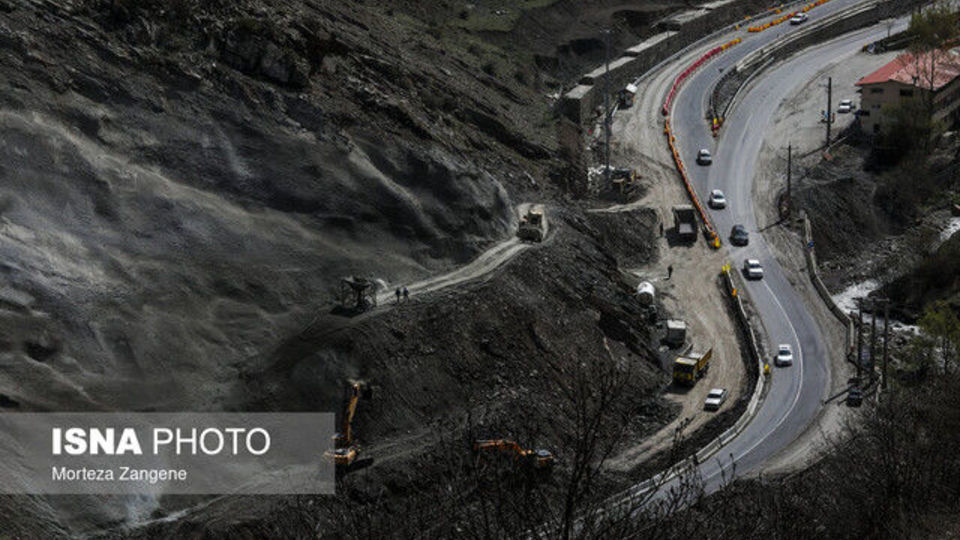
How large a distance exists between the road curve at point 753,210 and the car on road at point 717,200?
23.9 inches

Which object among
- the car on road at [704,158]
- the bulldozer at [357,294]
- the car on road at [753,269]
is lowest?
the bulldozer at [357,294]

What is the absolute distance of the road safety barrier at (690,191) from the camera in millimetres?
95250

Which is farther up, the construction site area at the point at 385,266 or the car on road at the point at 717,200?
the car on road at the point at 717,200

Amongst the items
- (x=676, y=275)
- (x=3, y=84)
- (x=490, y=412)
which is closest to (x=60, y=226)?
(x=3, y=84)

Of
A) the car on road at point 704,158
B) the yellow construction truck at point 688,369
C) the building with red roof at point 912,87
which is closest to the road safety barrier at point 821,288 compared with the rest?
the yellow construction truck at point 688,369

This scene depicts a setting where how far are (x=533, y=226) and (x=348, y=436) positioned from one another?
22218mm

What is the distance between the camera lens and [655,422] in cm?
7106

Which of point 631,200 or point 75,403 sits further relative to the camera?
point 631,200

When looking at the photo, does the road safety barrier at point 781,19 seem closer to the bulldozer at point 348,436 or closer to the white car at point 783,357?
the white car at point 783,357

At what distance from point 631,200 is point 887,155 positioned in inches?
876

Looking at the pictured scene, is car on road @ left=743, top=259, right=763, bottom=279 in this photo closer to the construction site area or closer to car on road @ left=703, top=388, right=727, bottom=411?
the construction site area

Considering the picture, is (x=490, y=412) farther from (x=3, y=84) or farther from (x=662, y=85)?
(x=662, y=85)

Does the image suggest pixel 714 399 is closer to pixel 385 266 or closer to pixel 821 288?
pixel 385 266

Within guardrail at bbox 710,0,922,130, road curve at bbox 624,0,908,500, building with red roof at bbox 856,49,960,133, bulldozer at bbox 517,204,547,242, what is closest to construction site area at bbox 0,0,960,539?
bulldozer at bbox 517,204,547,242
